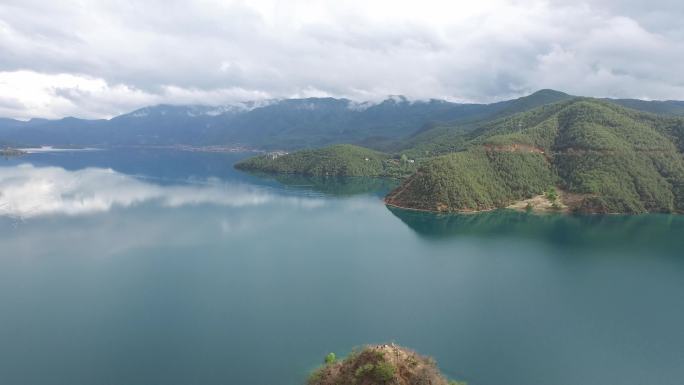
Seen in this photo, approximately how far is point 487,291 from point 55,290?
50.2 metres

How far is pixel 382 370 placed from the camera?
Result: 28406mm

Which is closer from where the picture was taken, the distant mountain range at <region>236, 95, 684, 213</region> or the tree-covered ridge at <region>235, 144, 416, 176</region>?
the distant mountain range at <region>236, 95, 684, 213</region>

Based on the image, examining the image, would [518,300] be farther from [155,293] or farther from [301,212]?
[301,212]

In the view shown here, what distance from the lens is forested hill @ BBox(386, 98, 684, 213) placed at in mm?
105062

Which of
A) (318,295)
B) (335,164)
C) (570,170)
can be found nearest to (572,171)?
(570,170)

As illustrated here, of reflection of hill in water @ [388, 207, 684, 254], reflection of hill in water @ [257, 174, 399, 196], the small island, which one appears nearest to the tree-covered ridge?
reflection of hill in water @ [257, 174, 399, 196]

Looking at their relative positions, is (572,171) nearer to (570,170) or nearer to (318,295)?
(570,170)

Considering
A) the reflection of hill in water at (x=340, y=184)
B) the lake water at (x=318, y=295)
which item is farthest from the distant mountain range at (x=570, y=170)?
the reflection of hill in water at (x=340, y=184)

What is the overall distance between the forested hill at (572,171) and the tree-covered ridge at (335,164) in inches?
2149

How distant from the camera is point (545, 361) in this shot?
3756 centimetres

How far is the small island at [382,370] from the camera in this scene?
2861cm

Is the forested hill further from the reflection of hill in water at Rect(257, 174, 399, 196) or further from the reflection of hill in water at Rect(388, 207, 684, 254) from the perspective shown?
the reflection of hill in water at Rect(257, 174, 399, 196)

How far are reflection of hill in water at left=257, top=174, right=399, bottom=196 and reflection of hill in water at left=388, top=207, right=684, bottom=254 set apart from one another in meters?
29.9

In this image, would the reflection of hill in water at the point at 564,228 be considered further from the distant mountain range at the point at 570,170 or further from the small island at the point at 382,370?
the small island at the point at 382,370
